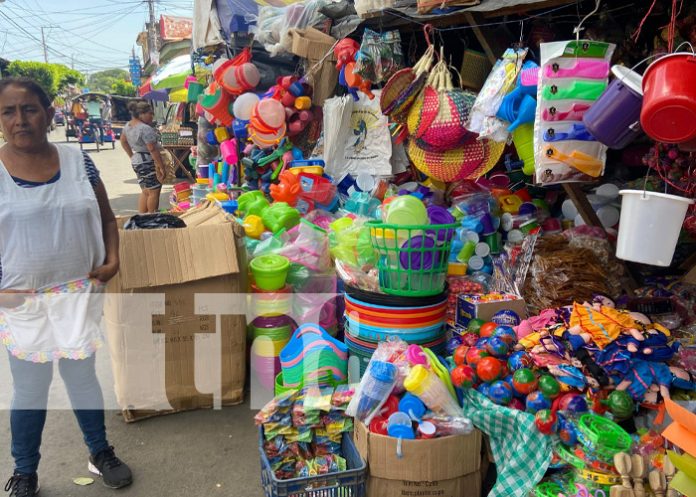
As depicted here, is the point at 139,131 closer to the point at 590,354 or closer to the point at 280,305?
the point at 280,305

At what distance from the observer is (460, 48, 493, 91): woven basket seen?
3.38 meters

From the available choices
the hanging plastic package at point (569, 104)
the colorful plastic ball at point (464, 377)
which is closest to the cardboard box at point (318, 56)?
the hanging plastic package at point (569, 104)

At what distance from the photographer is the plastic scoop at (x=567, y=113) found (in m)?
1.96

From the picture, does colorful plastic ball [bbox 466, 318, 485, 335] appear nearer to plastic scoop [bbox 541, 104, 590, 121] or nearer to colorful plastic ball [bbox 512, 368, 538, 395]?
colorful plastic ball [bbox 512, 368, 538, 395]

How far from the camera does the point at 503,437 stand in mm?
2127

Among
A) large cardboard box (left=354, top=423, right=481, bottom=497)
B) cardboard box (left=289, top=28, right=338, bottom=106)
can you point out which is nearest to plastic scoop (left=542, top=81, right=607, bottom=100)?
large cardboard box (left=354, top=423, right=481, bottom=497)

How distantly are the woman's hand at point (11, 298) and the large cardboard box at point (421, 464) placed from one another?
1546 millimetres

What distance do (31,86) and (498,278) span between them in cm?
266

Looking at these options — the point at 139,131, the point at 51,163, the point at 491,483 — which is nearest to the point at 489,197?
the point at 491,483

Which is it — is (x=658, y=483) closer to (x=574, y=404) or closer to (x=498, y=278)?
(x=574, y=404)

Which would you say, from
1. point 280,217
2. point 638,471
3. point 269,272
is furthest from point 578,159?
point 280,217

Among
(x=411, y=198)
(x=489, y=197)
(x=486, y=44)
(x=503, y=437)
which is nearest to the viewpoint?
(x=503, y=437)

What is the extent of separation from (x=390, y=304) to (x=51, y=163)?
1.71 metres

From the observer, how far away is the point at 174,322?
2.88m
